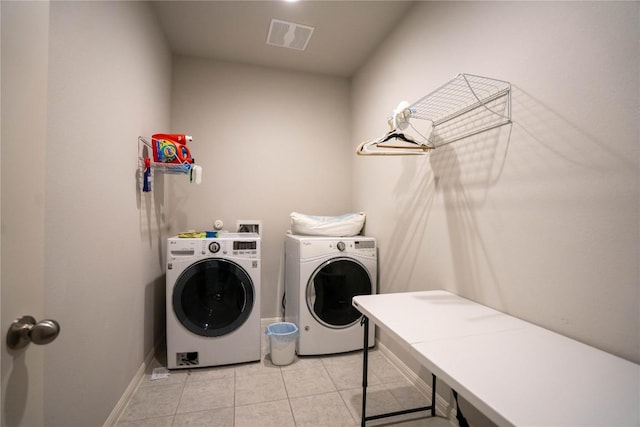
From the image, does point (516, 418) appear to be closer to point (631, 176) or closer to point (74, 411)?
point (631, 176)

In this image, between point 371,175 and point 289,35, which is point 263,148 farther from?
point 371,175

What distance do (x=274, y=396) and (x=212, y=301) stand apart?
0.77 m

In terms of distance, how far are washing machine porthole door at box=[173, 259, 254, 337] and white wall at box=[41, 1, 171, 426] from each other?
0.27m

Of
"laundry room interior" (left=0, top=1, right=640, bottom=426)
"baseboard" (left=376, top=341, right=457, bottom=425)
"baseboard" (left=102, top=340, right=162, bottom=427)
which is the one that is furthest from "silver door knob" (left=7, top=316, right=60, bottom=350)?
"baseboard" (left=376, top=341, right=457, bottom=425)

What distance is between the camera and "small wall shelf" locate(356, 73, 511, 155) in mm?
1296

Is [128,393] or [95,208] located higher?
[95,208]

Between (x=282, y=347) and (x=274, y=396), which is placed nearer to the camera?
(x=274, y=396)

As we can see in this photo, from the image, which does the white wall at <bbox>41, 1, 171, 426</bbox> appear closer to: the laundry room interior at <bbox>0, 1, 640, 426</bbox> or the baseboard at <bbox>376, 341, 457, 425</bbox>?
the laundry room interior at <bbox>0, 1, 640, 426</bbox>

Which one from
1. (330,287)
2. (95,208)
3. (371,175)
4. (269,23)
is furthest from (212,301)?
(269,23)

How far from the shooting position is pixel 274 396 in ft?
5.62

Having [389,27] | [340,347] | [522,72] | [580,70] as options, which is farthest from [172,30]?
[340,347]

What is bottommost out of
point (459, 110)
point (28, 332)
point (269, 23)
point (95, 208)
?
point (28, 332)

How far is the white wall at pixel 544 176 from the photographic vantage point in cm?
88

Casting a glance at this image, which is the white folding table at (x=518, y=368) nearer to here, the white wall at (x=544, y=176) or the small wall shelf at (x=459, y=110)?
the white wall at (x=544, y=176)
